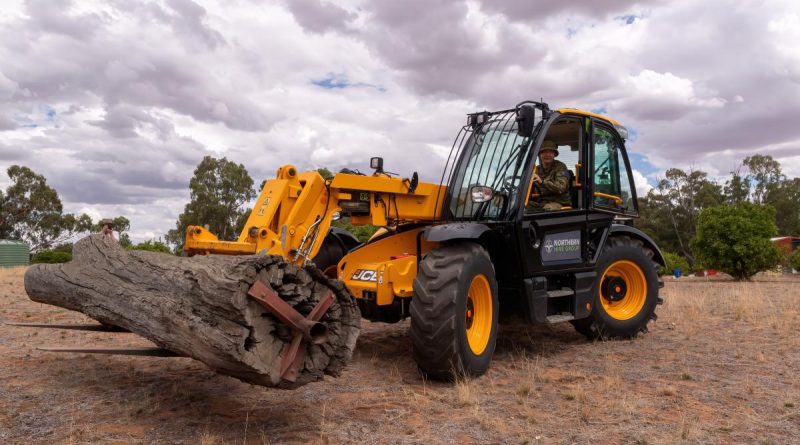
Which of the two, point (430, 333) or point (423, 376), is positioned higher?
point (430, 333)

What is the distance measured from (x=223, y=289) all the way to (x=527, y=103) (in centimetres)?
451

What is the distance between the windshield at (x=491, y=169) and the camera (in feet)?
22.5

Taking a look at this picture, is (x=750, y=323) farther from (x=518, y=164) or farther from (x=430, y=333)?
(x=430, y=333)

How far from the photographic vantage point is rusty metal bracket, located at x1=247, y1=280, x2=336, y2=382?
13.8 ft

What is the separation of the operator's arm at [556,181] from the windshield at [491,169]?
25.6 inches

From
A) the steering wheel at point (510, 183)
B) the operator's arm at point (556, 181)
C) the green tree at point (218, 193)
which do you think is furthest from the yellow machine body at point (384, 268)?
the green tree at point (218, 193)

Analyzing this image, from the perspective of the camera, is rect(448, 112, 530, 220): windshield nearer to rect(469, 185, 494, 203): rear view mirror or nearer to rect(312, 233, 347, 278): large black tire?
rect(469, 185, 494, 203): rear view mirror

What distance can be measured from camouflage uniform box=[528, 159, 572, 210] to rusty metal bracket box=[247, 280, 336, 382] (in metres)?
3.45

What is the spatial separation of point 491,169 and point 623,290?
292cm

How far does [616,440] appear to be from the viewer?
14.6 ft

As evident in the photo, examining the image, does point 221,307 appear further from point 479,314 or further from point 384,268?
point 479,314

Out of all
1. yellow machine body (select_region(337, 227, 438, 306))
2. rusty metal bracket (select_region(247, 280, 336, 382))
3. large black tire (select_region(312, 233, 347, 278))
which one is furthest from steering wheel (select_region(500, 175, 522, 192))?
rusty metal bracket (select_region(247, 280, 336, 382))

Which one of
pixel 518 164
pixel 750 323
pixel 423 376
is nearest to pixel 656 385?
pixel 423 376

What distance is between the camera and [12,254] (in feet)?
103
